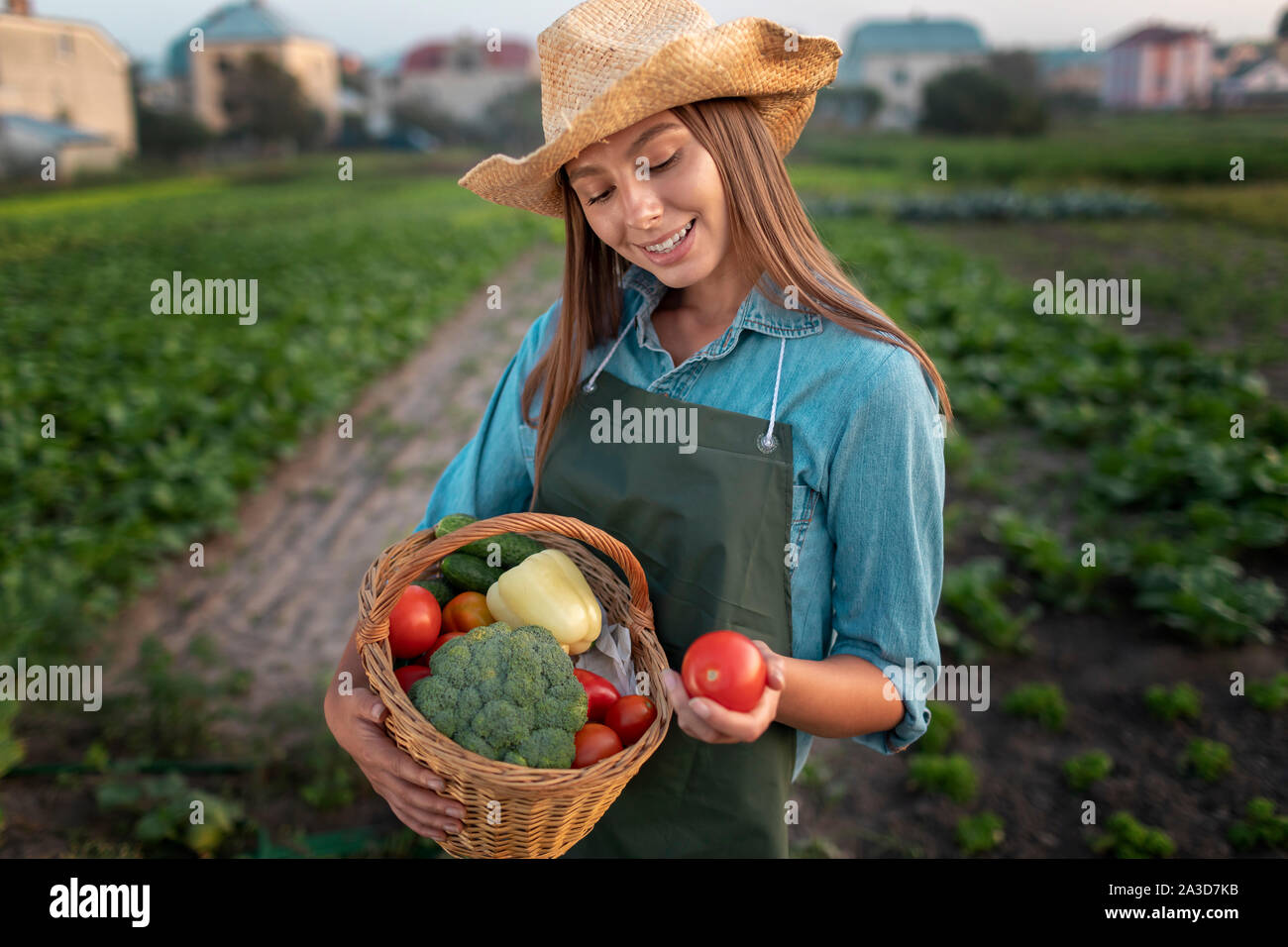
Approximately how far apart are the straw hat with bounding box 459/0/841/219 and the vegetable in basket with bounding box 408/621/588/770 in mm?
861

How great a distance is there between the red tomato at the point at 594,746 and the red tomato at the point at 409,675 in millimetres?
323

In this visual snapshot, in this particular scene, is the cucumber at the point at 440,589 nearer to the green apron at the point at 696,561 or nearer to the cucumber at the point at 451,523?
the cucumber at the point at 451,523

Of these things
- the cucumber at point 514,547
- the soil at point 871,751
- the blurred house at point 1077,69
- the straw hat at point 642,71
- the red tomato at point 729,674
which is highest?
the blurred house at point 1077,69

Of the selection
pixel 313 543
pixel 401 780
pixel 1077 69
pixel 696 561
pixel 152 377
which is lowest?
pixel 401 780

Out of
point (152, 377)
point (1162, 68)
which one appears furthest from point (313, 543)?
point (1162, 68)

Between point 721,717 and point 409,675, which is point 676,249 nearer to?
point 721,717

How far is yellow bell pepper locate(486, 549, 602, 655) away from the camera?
1.61 meters

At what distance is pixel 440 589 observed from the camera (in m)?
1.85

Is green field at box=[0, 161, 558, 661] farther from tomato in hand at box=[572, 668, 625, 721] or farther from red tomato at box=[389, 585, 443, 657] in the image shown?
tomato in hand at box=[572, 668, 625, 721]

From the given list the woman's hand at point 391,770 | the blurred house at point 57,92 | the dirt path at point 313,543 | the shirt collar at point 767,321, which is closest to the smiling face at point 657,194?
the shirt collar at point 767,321

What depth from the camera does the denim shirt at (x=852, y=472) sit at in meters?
1.47

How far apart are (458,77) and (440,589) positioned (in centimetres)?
5846

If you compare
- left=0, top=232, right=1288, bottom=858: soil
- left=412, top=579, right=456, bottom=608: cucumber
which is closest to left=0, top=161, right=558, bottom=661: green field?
left=0, top=232, right=1288, bottom=858: soil
